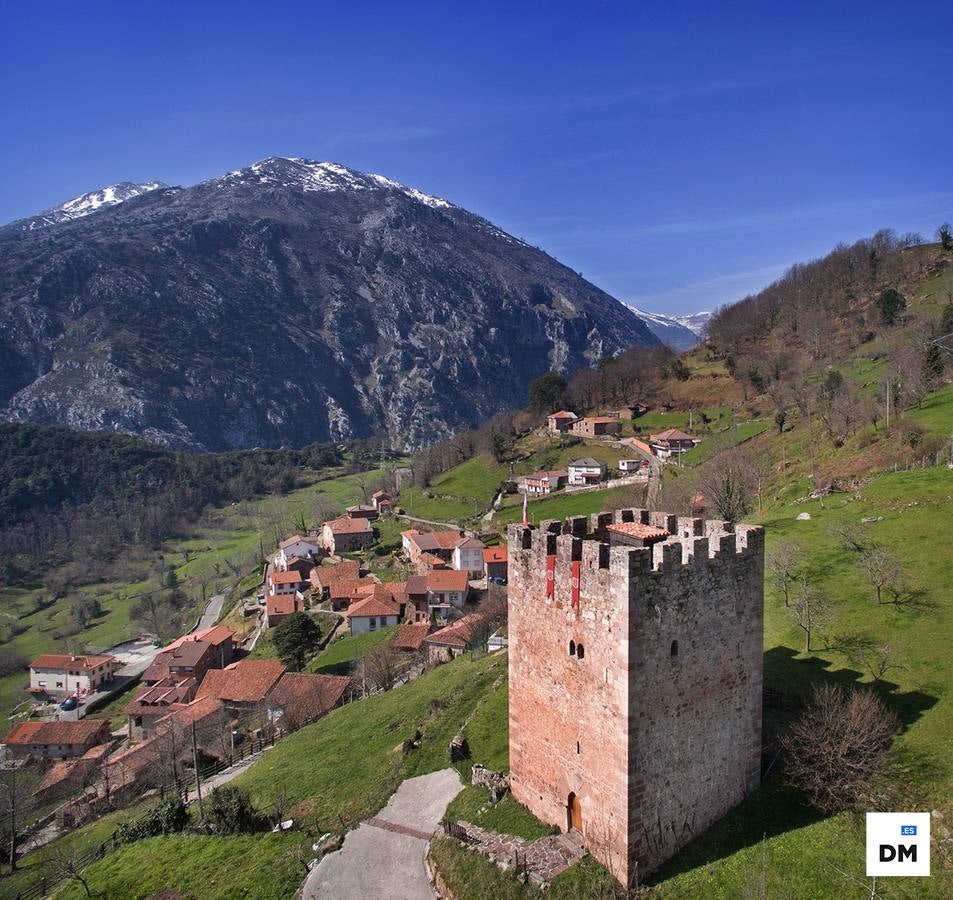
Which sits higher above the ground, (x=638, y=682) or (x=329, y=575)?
(x=638, y=682)

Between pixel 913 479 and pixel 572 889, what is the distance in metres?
30.5

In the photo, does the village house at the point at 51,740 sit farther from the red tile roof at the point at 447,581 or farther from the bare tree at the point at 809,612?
the bare tree at the point at 809,612

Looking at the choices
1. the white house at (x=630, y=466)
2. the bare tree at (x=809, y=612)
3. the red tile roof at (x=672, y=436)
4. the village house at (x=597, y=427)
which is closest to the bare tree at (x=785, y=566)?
the bare tree at (x=809, y=612)

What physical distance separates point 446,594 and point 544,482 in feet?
90.6

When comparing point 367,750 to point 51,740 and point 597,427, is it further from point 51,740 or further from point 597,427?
point 597,427

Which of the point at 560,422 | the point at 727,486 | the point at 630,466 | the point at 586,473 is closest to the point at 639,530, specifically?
the point at 727,486

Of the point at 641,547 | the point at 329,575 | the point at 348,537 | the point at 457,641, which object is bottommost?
the point at 329,575

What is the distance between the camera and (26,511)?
146 meters

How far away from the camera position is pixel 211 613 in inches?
3799

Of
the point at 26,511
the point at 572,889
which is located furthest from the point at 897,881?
the point at 26,511

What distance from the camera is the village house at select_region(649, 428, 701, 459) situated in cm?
9419

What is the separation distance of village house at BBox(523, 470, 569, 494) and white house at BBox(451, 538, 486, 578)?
1546 cm

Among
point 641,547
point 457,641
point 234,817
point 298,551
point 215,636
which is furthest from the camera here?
point 298,551

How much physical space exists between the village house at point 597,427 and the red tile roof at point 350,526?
38046mm
